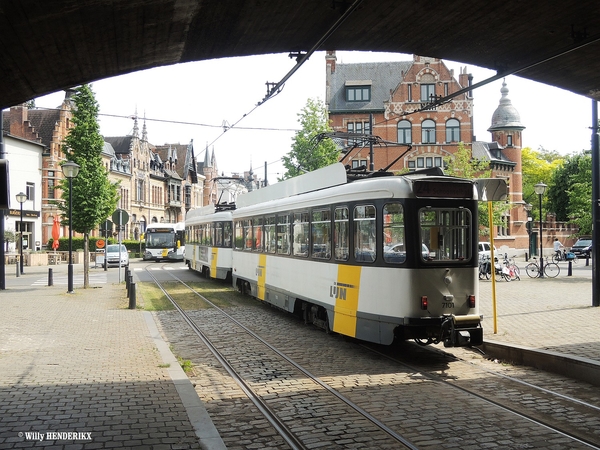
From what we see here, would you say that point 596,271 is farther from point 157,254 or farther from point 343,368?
point 157,254

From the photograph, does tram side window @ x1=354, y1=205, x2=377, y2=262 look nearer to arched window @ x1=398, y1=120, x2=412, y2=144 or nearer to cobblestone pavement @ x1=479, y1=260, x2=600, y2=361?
cobblestone pavement @ x1=479, y1=260, x2=600, y2=361

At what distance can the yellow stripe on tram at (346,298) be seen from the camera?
33.7 feet

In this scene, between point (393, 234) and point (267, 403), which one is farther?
point (393, 234)

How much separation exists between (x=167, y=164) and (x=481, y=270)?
71936 mm

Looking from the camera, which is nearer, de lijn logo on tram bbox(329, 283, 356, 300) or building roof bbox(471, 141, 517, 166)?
de lijn logo on tram bbox(329, 283, 356, 300)

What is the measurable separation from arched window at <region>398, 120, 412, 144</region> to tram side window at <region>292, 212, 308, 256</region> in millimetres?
42215

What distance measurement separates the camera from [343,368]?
30.7ft

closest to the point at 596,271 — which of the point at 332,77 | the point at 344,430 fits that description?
the point at 344,430

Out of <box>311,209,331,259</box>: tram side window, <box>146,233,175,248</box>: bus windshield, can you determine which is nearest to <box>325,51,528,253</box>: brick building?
<box>146,233,175,248</box>: bus windshield

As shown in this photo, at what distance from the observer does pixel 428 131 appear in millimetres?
54031

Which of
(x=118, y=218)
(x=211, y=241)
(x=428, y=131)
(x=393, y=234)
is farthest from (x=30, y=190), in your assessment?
(x=393, y=234)

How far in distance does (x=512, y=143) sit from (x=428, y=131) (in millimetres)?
13197

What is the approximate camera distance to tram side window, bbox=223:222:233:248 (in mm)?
21969

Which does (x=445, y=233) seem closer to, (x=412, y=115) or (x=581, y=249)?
(x=412, y=115)
